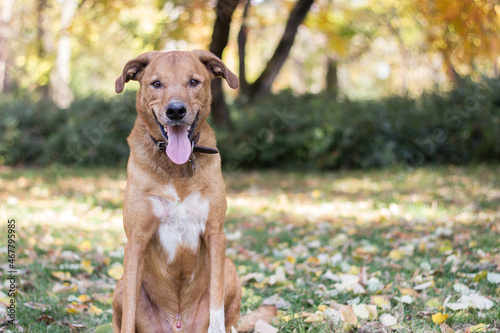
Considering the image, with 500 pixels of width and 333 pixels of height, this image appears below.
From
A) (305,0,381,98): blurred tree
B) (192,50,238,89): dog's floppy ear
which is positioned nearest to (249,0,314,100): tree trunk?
(305,0,381,98): blurred tree

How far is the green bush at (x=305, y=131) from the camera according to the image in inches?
420

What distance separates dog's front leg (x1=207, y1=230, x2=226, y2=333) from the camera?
8.86 feet

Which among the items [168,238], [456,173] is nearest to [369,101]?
[456,173]

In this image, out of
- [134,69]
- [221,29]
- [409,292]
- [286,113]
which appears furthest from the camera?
[286,113]

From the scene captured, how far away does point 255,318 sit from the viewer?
3133 millimetres

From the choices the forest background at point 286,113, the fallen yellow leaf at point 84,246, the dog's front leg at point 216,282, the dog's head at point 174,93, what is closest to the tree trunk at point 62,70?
the forest background at point 286,113

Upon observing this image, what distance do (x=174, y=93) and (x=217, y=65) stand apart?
0.50 meters

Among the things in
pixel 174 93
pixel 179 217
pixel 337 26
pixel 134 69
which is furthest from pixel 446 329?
pixel 337 26

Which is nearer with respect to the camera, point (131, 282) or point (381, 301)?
point (131, 282)

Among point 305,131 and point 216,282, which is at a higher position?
point 305,131

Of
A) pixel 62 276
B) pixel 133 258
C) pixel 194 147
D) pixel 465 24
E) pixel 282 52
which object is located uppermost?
pixel 465 24

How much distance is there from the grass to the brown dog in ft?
1.84

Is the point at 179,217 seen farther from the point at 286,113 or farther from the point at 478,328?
the point at 286,113

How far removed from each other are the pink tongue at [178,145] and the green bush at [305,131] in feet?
27.1
